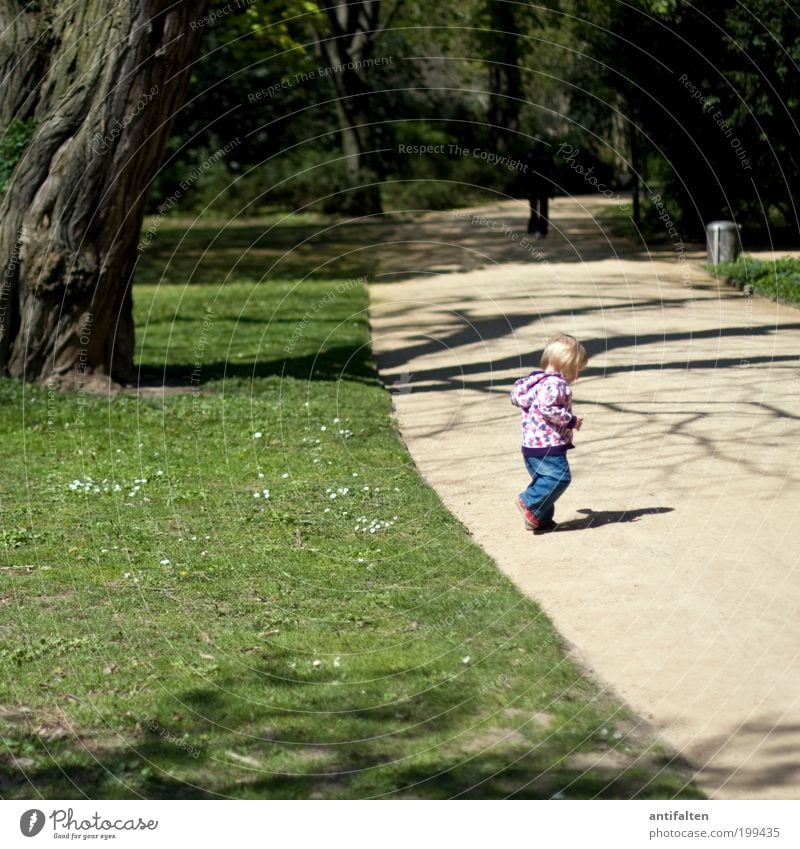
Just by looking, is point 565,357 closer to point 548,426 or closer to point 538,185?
point 548,426

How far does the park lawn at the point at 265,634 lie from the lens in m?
4.73

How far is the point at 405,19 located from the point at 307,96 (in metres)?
4.61

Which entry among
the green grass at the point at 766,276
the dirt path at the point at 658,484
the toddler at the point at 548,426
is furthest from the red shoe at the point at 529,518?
the green grass at the point at 766,276

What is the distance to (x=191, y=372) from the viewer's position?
13.2 m

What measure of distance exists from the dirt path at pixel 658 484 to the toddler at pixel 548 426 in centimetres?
20

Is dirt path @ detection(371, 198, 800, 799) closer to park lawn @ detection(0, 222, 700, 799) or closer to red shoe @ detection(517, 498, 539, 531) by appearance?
red shoe @ detection(517, 498, 539, 531)

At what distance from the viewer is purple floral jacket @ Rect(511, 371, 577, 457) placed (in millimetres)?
7562

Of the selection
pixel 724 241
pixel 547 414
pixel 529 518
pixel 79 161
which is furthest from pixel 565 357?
pixel 724 241

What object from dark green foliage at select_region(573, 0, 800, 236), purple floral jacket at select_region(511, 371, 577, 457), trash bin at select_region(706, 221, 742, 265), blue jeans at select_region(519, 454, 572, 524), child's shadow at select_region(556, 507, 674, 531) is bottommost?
child's shadow at select_region(556, 507, 674, 531)

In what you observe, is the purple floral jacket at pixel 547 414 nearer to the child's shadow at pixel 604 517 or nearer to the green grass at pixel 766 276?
the child's shadow at pixel 604 517

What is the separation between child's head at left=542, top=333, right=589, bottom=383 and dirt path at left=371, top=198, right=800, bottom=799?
0.92 metres

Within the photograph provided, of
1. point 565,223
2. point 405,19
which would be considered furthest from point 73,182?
point 405,19

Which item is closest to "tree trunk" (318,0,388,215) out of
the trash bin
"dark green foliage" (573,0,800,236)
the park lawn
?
"dark green foliage" (573,0,800,236)
